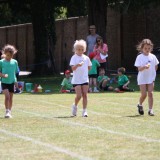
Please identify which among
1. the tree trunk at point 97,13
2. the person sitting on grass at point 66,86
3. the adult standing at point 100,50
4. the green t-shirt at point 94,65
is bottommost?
the person sitting on grass at point 66,86

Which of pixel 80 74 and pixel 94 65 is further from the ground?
pixel 80 74

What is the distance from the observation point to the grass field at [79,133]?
8906 millimetres

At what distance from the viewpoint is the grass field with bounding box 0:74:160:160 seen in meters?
8.91

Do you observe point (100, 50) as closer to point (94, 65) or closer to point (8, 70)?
point (94, 65)

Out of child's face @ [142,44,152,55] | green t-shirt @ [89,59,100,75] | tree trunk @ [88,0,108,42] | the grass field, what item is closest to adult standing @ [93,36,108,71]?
green t-shirt @ [89,59,100,75]

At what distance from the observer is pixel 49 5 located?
118 feet

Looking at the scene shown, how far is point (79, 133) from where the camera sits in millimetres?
11047

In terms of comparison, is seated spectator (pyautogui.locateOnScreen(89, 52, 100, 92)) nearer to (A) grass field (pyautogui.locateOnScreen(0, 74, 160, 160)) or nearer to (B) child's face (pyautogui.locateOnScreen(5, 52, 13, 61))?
(A) grass field (pyautogui.locateOnScreen(0, 74, 160, 160))

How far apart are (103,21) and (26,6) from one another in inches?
361

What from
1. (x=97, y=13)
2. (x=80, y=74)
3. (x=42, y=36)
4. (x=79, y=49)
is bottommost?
(x=80, y=74)

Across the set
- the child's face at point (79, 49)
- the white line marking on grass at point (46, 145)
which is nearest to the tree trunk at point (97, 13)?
the child's face at point (79, 49)

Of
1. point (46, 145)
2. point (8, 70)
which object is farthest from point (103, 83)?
point (46, 145)

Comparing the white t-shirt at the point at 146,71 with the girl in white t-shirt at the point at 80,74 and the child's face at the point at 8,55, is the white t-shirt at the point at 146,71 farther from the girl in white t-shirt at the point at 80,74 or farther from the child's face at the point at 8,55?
the child's face at the point at 8,55

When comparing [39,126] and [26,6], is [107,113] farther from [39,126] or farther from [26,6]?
[26,6]
